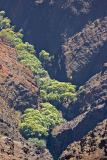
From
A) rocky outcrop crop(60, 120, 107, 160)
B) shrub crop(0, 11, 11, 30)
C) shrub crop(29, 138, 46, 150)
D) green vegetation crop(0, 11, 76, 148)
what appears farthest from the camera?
shrub crop(0, 11, 11, 30)

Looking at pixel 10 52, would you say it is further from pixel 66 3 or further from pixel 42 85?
pixel 66 3

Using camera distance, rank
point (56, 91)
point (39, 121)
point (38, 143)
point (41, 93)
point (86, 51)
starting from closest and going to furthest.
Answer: point (38, 143), point (39, 121), point (41, 93), point (56, 91), point (86, 51)

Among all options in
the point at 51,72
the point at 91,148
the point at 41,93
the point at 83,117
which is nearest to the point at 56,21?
the point at 51,72

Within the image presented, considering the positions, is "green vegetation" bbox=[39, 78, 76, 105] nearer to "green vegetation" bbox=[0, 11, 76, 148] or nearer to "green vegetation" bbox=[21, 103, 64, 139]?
"green vegetation" bbox=[0, 11, 76, 148]

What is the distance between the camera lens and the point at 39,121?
10081 cm

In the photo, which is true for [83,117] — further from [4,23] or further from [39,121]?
[4,23]

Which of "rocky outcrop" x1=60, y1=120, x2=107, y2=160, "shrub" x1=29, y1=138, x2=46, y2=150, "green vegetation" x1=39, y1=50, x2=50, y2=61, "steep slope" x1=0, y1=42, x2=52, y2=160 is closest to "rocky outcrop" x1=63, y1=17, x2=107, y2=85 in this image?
"green vegetation" x1=39, y1=50, x2=50, y2=61

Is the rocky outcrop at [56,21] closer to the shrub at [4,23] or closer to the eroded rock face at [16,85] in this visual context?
the shrub at [4,23]

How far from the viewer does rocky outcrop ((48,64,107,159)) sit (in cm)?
9994

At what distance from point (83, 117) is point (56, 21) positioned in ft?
135

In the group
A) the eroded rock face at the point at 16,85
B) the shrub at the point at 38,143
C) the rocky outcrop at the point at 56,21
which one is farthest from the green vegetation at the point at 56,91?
the shrub at the point at 38,143

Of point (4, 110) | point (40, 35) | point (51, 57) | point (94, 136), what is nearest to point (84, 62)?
point (51, 57)

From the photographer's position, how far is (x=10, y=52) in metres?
121

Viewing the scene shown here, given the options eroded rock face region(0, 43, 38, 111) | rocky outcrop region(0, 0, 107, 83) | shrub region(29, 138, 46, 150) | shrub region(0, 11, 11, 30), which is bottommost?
shrub region(29, 138, 46, 150)
